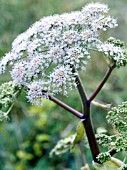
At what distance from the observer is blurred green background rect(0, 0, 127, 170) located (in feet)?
8.21

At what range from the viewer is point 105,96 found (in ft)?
8.89

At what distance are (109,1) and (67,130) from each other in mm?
1260

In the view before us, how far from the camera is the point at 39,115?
2744 millimetres

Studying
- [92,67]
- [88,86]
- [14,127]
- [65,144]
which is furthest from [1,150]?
[65,144]

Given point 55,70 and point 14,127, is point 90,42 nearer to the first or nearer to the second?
point 55,70

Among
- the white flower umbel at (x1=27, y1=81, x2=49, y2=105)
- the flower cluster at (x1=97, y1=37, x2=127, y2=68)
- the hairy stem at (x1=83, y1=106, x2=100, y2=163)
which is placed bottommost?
the hairy stem at (x1=83, y1=106, x2=100, y2=163)

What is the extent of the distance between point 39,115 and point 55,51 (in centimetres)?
181

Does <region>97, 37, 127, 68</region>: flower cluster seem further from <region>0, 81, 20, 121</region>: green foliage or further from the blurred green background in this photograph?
the blurred green background

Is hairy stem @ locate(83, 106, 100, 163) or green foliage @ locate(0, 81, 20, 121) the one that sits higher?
green foliage @ locate(0, 81, 20, 121)

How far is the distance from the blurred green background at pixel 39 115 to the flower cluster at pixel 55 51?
49.9 inches

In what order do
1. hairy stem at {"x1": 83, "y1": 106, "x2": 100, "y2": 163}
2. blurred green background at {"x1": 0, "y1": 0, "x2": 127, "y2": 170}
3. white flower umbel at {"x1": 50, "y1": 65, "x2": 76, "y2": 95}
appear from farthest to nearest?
blurred green background at {"x1": 0, "y1": 0, "x2": 127, "y2": 170} < hairy stem at {"x1": 83, "y1": 106, "x2": 100, "y2": 163} < white flower umbel at {"x1": 50, "y1": 65, "x2": 76, "y2": 95}

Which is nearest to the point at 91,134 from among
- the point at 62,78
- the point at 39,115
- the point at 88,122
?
the point at 88,122

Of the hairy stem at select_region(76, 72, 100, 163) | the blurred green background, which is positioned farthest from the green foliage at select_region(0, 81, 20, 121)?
the blurred green background

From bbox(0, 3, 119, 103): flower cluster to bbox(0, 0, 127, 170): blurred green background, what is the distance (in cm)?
127
